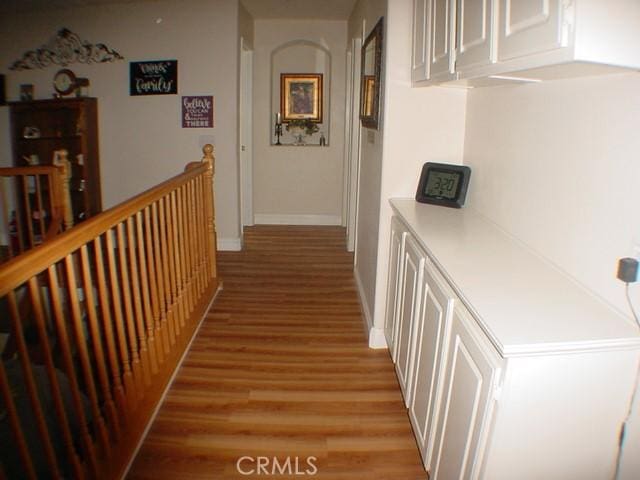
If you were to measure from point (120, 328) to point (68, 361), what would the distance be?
0.41m

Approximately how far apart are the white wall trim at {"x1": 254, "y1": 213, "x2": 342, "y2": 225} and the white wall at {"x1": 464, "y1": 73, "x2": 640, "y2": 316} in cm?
368

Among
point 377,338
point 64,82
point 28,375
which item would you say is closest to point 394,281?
point 377,338

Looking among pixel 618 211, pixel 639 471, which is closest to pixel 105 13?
pixel 618 211

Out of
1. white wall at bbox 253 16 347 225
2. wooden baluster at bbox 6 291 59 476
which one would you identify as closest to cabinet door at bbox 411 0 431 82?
wooden baluster at bbox 6 291 59 476

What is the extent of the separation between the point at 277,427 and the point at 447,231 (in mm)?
1170

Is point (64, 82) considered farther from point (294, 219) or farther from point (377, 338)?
point (377, 338)

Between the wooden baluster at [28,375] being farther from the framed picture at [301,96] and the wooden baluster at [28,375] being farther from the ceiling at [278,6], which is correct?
the framed picture at [301,96]

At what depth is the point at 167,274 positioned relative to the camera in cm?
243

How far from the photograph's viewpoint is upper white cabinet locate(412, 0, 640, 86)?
1022mm

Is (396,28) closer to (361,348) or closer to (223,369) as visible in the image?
(361,348)

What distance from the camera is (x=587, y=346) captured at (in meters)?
1.11

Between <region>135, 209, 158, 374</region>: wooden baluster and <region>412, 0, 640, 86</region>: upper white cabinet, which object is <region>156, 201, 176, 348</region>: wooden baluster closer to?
<region>135, 209, 158, 374</region>: wooden baluster

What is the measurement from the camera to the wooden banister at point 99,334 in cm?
127

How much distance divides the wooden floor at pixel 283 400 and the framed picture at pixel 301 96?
2597 mm
